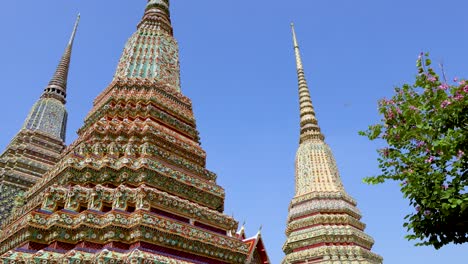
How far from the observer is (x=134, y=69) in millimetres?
13211

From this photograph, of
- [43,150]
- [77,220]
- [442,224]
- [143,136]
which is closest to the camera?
[442,224]

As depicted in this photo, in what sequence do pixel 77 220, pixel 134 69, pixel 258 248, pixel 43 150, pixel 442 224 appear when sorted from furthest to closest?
1. pixel 43 150
2. pixel 258 248
3. pixel 134 69
4. pixel 77 220
5. pixel 442 224

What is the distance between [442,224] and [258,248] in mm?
8656

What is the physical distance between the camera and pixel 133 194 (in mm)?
8844

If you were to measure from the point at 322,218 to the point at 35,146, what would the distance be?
1565 centimetres

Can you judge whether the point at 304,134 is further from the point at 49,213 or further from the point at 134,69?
the point at 49,213

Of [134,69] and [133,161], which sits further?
[134,69]

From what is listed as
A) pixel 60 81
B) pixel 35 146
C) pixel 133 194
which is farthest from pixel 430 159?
pixel 60 81

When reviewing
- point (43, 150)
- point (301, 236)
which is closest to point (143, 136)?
point (43, 150)

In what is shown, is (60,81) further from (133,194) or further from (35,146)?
(133,194)

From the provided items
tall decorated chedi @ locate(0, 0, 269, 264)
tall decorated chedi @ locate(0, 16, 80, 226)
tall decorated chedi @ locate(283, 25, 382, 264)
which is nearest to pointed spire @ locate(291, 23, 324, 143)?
tall decorated chedi @ locate(283, 25, 382, 264)

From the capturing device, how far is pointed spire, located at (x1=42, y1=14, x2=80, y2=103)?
22562mm

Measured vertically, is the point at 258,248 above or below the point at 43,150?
below

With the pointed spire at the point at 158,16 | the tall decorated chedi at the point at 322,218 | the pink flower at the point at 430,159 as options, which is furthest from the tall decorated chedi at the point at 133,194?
the tall decorated chedi at the point at 322,218
